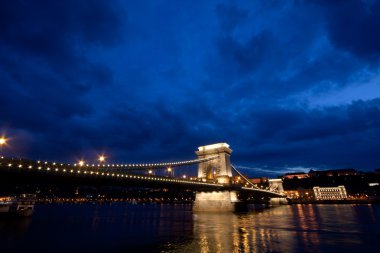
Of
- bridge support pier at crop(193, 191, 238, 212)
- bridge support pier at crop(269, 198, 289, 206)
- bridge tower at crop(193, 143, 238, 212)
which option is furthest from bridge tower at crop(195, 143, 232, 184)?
bridge support pier at crop(269, 198, 289, 206)

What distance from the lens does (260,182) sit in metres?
192

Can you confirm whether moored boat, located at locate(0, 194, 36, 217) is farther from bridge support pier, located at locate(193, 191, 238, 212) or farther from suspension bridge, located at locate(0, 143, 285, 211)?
bridge support pier, located at locate(193, 191, 238, 212)

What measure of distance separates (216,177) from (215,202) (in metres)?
9.40

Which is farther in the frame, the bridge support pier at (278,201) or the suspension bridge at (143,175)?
the bridge support pier at (278,201)

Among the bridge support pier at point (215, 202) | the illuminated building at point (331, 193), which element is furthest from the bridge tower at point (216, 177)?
the illuminated building at point (331, 193)

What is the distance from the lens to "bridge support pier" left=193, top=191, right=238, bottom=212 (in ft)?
200

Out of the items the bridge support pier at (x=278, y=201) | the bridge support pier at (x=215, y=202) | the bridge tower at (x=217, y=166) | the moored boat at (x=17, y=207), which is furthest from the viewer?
the bridge support pier at (x=278, y=201)

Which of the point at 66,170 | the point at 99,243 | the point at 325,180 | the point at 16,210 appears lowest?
the point at 99,243

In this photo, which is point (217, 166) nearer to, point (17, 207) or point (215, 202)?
point (215, 202)

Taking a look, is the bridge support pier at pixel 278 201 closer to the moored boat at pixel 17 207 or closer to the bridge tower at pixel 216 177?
the bridge tower at pixel 216 177

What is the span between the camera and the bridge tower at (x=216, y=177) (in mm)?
61500

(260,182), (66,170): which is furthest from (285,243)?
(260,182)

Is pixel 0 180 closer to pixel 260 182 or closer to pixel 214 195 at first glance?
pixel 214 195

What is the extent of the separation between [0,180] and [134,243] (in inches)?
612
